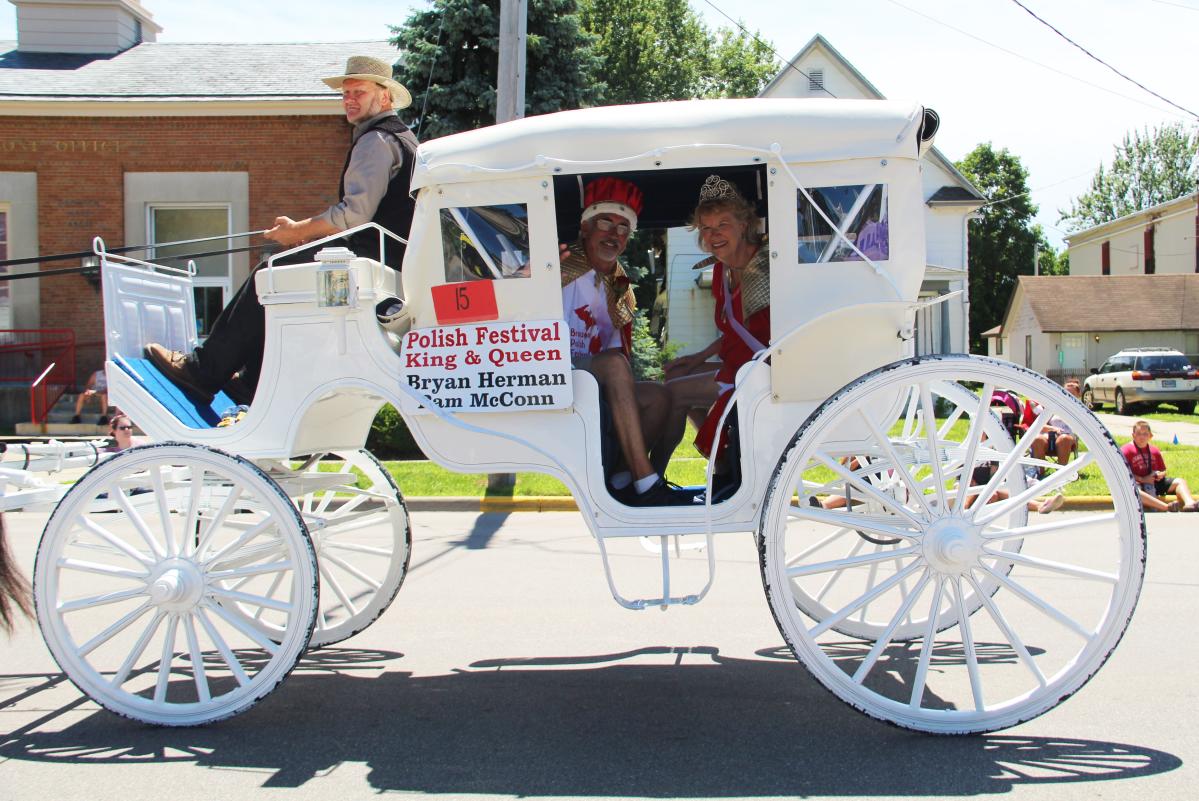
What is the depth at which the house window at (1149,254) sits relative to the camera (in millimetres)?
47469

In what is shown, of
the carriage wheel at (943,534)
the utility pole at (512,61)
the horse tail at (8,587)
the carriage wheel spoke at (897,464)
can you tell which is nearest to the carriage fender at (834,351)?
the carriage wheel at (943,534)

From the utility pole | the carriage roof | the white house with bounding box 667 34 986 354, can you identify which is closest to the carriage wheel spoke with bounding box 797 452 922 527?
the carriage roof

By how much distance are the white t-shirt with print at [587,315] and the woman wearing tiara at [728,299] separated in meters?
0.40

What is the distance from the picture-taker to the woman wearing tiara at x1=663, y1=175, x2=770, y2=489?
4.85m

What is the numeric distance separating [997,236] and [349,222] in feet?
177

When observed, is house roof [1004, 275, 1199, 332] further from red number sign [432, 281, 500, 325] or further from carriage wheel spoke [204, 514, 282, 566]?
carriage wheel spoke [204, 514, 282, 566]

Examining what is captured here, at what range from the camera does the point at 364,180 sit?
4.89 m

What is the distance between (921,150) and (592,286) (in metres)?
1.58

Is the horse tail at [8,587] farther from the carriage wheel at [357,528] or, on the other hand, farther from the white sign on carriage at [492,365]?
the white sign on carriage at [492,365]

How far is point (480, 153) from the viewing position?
435 centimetres

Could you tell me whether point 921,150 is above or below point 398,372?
above

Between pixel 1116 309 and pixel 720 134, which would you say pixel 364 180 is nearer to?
pixel 720 134

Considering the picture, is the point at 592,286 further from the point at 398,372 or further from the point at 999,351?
the point at 999,351

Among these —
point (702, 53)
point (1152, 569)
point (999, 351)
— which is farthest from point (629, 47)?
point (1152, 569)
